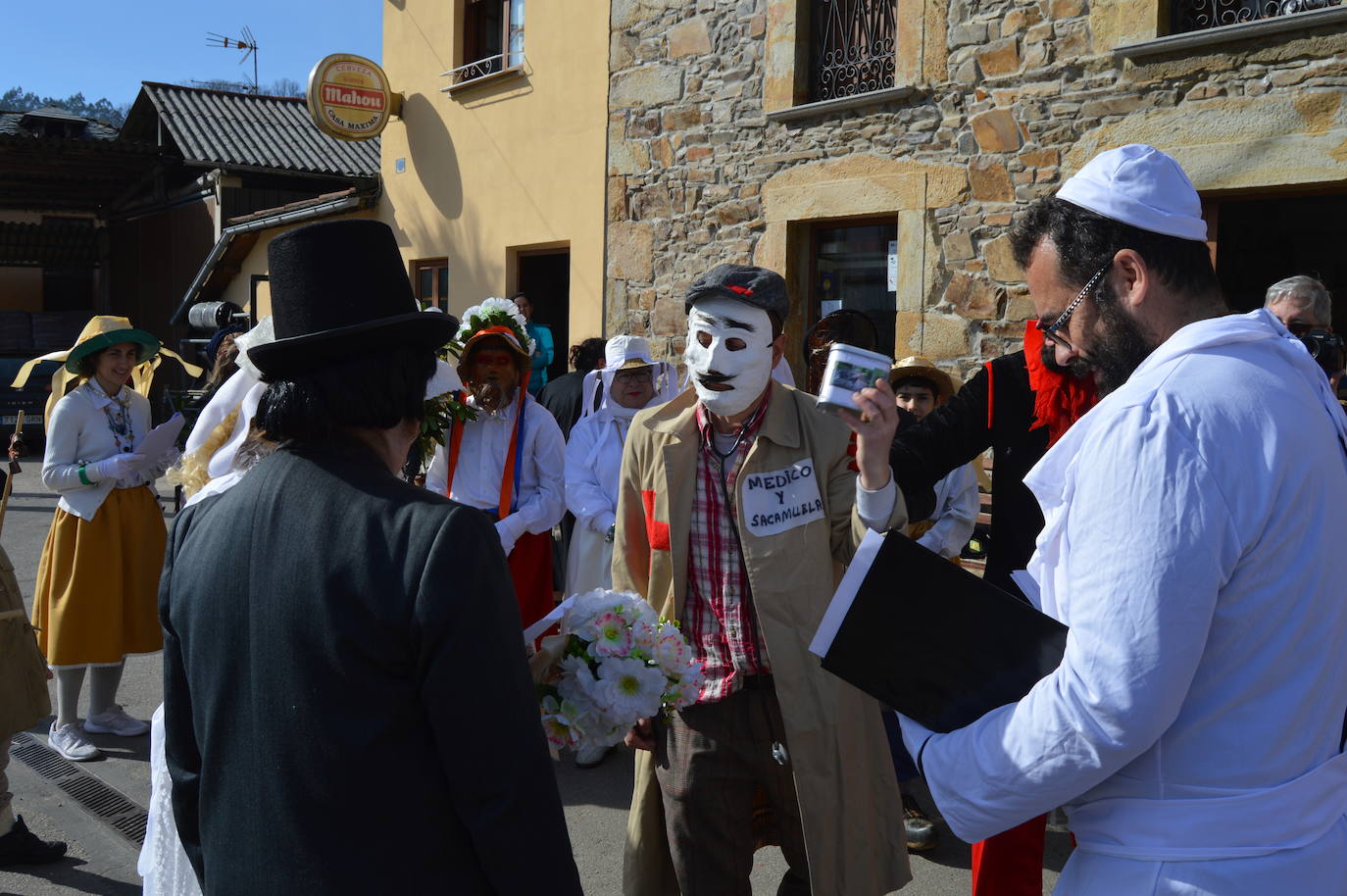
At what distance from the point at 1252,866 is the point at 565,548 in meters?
5.40

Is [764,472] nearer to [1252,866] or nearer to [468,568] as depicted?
[468,568]

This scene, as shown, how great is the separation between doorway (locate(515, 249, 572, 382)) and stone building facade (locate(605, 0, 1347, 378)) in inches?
83.3

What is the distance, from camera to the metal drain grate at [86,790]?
467cm

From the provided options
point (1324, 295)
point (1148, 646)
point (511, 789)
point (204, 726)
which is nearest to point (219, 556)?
point (204, 726)

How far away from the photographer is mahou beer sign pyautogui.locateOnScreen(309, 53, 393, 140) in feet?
41.5

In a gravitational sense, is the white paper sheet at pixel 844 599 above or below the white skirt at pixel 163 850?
above

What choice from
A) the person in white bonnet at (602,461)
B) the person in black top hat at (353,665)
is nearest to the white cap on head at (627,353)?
the person in white bonnet at (602,461)

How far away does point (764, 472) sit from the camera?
304cm

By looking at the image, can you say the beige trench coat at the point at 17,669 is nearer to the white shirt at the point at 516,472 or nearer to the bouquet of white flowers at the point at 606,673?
the white shirt at the point at 516,472

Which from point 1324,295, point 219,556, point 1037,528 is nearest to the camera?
point 219,556

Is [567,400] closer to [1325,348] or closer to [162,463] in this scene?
[162,463]

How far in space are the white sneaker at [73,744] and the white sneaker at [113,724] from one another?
0.14 metres

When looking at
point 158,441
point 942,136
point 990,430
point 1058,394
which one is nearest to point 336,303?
point 1058,394

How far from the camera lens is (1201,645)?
1.42m
